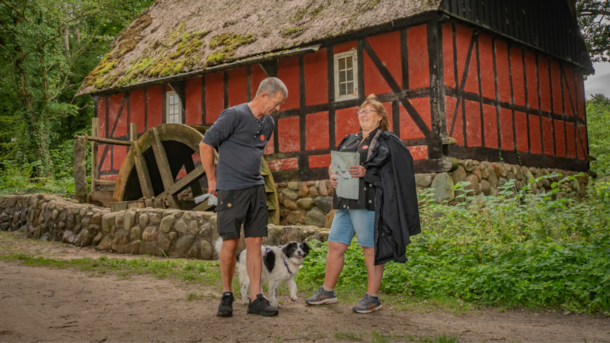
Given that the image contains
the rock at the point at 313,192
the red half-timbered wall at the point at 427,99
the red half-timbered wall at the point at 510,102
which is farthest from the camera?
the rock at the point at 313,192

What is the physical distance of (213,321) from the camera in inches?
143

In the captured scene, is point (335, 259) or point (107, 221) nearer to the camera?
point (335, 259)

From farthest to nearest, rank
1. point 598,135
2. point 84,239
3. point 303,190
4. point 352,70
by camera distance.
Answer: point 598,135 < point 303,190 < point 352,70 < point 84,239

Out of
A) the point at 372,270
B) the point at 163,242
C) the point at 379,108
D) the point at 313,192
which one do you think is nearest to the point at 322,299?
the point at 372,270

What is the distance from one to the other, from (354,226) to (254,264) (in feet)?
2.78

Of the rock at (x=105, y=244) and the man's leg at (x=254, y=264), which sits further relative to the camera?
the rock at (x=105, y=244)

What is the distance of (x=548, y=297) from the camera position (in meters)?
4.42

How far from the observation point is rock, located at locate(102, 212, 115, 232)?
28.4 feet

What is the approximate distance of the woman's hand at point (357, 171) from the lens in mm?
4004

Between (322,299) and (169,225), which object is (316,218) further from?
(322,299)

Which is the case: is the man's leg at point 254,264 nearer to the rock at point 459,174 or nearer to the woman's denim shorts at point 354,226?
the woman's denim shorts at point 354,226

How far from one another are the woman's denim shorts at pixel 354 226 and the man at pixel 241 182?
63cm

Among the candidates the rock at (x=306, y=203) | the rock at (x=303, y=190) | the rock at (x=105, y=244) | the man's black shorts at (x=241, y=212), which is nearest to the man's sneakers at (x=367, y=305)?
the man's black shorts at (x=241, y=212)

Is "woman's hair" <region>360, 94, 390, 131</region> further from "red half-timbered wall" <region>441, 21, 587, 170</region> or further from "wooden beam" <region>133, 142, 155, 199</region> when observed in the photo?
"wooden beam" <region>133, 142, 155, 199</region>
